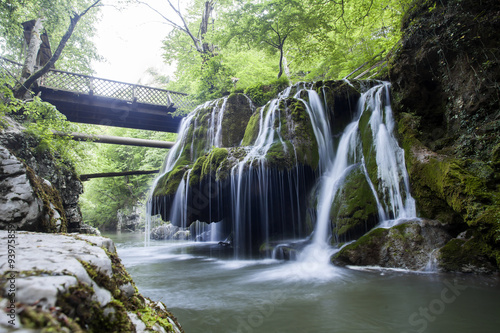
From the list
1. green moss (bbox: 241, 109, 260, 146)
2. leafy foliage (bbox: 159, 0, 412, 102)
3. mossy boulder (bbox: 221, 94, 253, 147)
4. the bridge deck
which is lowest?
green moss (bbox: 241, 109, 260, 146)

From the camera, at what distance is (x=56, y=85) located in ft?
45.5

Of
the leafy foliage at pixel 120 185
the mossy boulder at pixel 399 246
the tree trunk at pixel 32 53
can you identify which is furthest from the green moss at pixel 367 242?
the leafy foliage at pixel 120 185

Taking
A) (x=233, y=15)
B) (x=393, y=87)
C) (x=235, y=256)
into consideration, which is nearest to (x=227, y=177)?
(x=235, y=256)

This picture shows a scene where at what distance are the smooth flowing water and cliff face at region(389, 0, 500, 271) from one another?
0.96 m

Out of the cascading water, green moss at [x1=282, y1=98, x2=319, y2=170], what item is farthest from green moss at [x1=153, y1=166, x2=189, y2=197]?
green moss at [x1=282, y1=98, x2=319, y2=170]

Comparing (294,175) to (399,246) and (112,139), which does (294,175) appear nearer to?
(399,246)

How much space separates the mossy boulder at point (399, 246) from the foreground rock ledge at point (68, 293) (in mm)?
4530

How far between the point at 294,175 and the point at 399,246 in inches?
131

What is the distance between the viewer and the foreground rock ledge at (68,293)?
0.86 meters

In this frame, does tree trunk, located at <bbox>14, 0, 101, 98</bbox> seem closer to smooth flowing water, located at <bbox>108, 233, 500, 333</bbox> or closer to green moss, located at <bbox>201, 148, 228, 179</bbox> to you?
green moss, located at <bbox>201, 148, 228, 179</bbox>

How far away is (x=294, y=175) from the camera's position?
7590mm

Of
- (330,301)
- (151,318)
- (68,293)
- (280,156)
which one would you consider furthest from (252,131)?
(68,293)

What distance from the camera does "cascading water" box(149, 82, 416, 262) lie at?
261 inches

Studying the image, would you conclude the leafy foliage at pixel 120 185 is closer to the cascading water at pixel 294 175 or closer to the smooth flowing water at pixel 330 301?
the cascading water at pixel 294 175
